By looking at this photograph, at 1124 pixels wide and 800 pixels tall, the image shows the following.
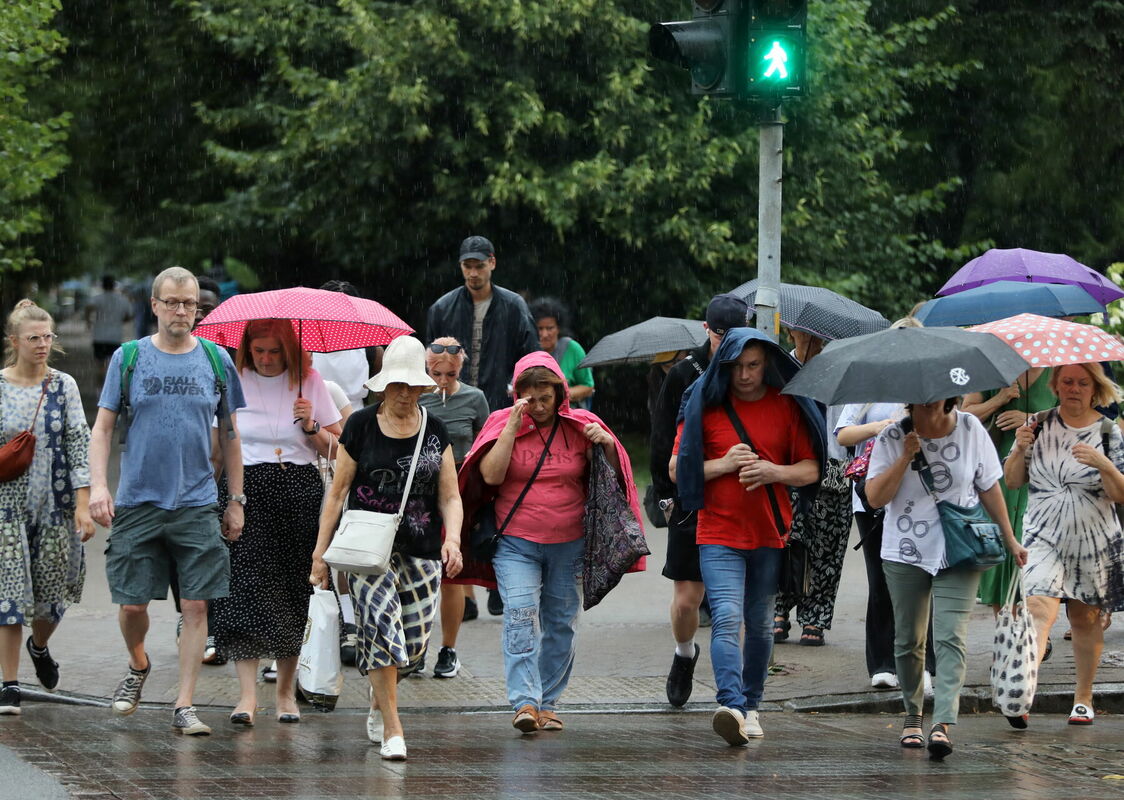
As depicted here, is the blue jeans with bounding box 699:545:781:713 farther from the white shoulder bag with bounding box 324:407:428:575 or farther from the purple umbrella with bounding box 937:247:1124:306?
the purple umbrella with bounding box 937:247:1124:306

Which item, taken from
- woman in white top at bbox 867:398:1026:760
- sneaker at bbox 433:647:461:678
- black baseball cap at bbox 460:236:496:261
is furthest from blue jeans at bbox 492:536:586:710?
black baseball cap at bbox 460:236:496:261

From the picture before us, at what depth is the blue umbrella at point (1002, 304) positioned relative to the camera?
9875mm

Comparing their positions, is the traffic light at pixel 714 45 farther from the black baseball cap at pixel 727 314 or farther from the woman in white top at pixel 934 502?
the woman in white top at pixel 934 502

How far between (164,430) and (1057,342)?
4.16 metres

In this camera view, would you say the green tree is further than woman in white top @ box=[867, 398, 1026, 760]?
Yes

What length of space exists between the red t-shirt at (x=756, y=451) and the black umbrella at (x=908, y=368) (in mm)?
390

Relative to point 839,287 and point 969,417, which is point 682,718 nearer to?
point 969,417

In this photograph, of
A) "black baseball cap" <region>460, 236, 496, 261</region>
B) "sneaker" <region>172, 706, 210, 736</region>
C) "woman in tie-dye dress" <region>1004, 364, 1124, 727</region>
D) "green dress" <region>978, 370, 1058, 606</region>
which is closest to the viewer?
"sneaker" <region>172, 706, 210, 736</region>

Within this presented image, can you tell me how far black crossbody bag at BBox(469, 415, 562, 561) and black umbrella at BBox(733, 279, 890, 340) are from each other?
213cm

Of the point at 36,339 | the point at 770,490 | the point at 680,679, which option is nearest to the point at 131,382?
the point at 36,339

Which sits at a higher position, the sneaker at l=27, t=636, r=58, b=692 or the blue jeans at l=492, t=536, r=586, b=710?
the blue jeans at l=492, t=536, r=586, b=710

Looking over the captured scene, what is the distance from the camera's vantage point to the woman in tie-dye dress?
8.48m

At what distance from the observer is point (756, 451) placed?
26.0 feet

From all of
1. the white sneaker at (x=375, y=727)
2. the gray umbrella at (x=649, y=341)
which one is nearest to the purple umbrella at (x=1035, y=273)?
the gray umbrella at (x=649, y=341)
